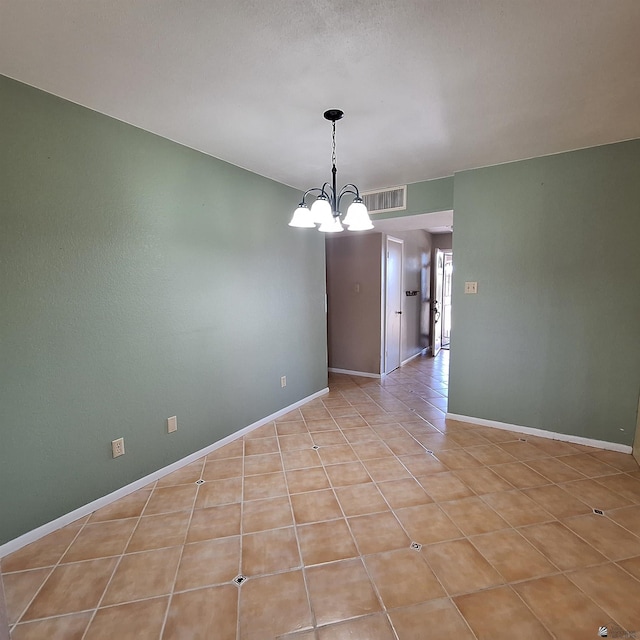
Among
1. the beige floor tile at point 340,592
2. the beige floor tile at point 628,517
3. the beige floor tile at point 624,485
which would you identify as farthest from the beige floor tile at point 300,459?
the beige floor tile at point 624,485

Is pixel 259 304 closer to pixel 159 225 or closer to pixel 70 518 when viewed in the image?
pixel 159 225

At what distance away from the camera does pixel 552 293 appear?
2.92m

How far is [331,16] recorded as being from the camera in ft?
4.45

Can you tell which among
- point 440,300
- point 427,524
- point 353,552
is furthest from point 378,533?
point 440,300

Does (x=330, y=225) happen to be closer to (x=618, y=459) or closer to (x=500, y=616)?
(x=500, y=616)

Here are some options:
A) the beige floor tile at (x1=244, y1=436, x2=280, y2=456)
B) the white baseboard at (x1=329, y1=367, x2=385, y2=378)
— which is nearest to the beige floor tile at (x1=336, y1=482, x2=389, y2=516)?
the beige floor tile at (x1=244, y1=436, x2=280, y2=456)

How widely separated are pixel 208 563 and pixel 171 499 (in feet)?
2.22

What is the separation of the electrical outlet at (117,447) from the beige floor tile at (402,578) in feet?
5.55

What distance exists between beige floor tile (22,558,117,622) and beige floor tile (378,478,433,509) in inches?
62.6

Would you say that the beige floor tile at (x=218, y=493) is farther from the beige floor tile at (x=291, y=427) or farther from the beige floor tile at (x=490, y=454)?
the beige floor tile at (x=490, y=454)

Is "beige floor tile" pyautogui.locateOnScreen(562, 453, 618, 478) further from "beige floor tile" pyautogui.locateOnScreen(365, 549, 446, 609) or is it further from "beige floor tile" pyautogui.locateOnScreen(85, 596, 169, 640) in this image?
"beige floor tile" pyautogui.locateOnScreen(85, 596, 169, 640)

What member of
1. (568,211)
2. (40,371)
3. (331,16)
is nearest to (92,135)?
(40,371)

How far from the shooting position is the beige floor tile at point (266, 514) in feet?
→ 6.44

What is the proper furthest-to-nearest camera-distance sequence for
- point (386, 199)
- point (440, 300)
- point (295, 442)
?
point (440, 300)
point (386, 199)
point (295, 442)
